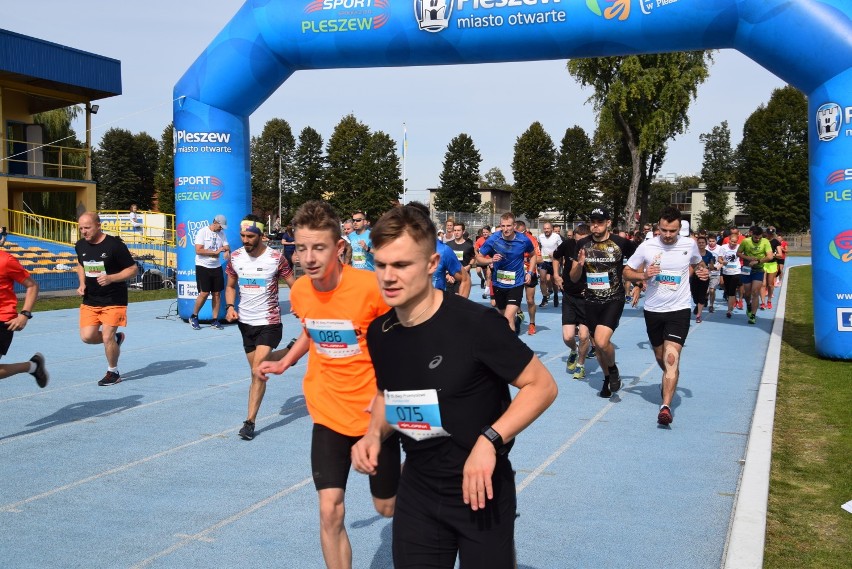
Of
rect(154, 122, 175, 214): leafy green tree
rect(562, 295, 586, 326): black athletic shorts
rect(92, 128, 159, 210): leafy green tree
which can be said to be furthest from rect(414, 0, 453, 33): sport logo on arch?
rect(92, 128, 159, 210): leafy green tree

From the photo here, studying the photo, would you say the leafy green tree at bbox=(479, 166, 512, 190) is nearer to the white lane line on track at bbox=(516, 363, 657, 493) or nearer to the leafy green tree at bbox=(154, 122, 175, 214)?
the leafy green tree at bbox=(154, 122, 175, 214)

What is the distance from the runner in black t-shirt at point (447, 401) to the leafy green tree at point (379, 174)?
74.3 m

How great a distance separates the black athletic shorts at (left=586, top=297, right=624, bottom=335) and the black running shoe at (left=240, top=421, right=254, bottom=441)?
4.06m

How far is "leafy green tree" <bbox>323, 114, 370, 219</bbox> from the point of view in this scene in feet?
263

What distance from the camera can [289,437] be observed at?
7012 millimetres

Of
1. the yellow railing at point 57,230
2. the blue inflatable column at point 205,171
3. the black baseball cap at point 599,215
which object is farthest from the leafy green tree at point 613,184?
the black baseball cap at point 599,215

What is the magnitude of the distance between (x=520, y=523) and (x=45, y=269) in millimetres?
20103

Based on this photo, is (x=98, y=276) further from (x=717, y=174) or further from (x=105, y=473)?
(x=717, y=174)


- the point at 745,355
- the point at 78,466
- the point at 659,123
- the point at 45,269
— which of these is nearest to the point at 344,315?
the point at 78,466

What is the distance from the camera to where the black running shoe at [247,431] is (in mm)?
6841

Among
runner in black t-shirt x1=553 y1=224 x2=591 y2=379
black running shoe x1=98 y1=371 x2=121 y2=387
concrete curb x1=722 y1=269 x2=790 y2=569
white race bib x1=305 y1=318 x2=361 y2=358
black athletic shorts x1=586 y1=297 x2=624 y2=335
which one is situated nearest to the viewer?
white race bib x1=305 y1=318 x2=361 y2=358

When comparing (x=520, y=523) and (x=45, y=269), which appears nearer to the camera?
(x=520, y=523)

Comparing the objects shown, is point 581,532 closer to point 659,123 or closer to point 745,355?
point 745,355

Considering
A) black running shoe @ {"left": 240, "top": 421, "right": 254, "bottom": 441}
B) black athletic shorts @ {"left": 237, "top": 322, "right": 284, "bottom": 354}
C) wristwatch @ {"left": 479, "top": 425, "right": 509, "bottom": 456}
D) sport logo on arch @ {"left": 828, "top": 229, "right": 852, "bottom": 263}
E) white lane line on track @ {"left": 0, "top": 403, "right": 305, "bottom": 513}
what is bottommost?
white lane line on track @ {"left": 0, "top": 403, "right": 305, "bottom": 513}
